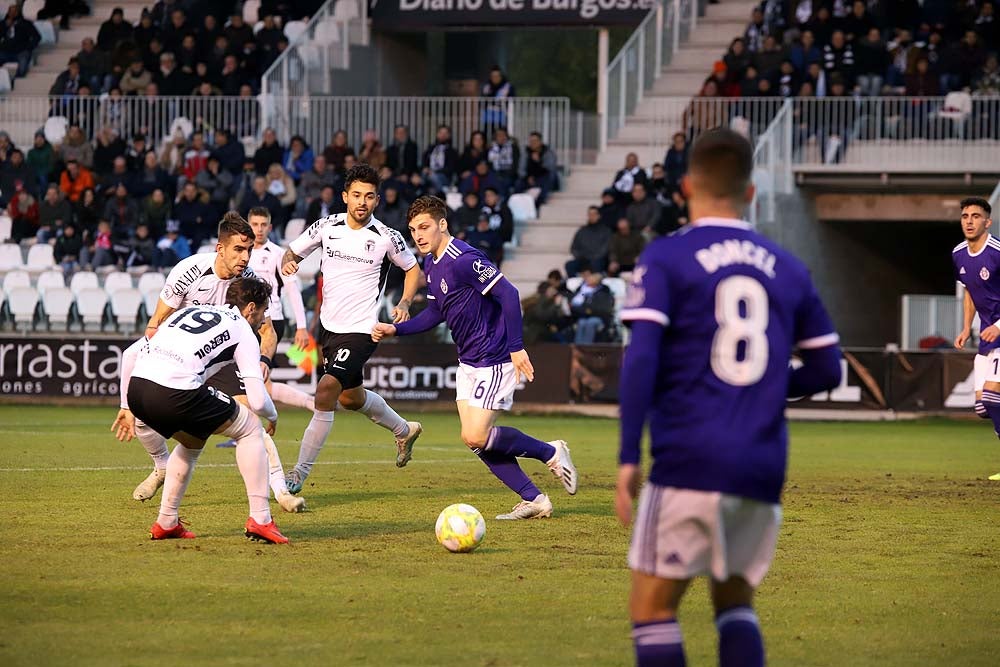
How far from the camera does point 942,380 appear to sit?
22.1 metres

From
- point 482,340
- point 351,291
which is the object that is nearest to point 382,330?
point 482,340

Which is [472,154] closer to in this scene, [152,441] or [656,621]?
[152,441]

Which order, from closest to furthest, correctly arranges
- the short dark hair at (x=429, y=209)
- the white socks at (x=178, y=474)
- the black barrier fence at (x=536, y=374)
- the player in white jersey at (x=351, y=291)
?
the white socks at (x=178, y=474) → the short dark hair at (x=429, y=209) → the player in white jersey at (x=351, y=291) → the black barrier fence at (x=536, y=374)

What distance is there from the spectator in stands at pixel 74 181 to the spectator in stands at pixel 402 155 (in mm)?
5549

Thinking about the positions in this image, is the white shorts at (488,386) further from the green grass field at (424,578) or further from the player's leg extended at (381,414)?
the player's leg extended at (381,414)

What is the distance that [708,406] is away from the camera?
4.75 m

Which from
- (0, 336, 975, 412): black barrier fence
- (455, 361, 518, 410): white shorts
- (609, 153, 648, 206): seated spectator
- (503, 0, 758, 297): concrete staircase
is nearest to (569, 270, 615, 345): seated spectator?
(0, 336, 975, 412): black barrier fence

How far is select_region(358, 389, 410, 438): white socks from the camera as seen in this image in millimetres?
11898

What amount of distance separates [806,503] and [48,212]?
19568 mm

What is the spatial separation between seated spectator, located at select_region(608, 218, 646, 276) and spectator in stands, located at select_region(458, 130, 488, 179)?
3.67 metres

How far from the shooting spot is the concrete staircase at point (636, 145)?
2725cm

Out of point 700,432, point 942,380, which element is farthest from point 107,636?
point 942,380

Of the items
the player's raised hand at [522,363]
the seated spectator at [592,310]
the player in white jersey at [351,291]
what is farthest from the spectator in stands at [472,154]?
the player's raised hand at [522,363]

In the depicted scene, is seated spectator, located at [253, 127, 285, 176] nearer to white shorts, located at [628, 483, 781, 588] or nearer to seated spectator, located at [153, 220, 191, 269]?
seated spectator, located at [153, 220, 191, 269]
